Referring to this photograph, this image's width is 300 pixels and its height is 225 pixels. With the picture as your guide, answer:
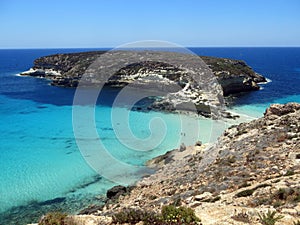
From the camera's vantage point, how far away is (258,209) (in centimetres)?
953

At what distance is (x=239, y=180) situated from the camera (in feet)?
46.4

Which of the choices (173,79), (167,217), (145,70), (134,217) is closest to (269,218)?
(167,217)

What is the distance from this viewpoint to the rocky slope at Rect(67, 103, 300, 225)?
9863 mm

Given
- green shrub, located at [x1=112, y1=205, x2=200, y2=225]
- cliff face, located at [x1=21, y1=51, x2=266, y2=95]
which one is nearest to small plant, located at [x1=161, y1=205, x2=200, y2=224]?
green shrub, located at [x1=112, y1=205, x2=200, y2=225]

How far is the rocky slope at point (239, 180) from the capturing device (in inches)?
388

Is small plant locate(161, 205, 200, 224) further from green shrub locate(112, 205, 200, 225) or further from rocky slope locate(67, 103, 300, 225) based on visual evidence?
rocky slope locate(67, 103, 300, 225)

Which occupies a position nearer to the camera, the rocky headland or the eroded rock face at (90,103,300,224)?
the rocky headland

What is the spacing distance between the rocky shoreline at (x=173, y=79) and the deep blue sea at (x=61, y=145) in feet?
15.4

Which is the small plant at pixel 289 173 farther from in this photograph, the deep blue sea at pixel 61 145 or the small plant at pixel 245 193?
the deep blue sea at pixel 61 145

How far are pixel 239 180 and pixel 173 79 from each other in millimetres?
53145

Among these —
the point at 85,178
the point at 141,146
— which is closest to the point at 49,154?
the point at 85,178

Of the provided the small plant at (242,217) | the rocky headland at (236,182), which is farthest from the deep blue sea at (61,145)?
the small plant at (242,217)

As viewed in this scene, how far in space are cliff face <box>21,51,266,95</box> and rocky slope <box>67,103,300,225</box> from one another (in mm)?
44255

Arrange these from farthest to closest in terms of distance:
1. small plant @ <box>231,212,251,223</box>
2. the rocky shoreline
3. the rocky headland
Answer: the rocky shoreline → the rocky headland → small plant @ <box>231,212,251,223</box>
